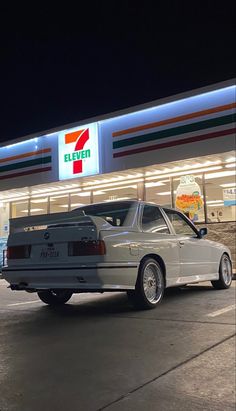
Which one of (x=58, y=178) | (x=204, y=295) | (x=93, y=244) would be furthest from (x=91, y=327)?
(x=58, y=178)

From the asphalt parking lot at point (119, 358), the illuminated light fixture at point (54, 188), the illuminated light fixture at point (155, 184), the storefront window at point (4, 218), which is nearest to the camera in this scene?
the asphalt parking lot at point (119, 358)

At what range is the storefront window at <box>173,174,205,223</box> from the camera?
14.7m

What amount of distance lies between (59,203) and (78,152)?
368cm

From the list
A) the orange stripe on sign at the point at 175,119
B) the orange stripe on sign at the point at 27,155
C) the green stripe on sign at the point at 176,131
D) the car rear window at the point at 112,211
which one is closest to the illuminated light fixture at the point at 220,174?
the green stripe on sign at the point at 176,131

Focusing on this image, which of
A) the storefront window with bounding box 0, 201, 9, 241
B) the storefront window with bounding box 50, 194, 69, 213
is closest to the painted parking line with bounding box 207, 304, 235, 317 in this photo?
the storefront window with bounding box 50, 194, 69, 213

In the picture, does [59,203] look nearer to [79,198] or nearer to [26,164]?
[79,198]

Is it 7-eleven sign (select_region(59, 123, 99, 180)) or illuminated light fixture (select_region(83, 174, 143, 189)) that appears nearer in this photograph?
7-eleven sign (select_region(59, 123, 99, 180))

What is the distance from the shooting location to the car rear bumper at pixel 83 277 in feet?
19.8

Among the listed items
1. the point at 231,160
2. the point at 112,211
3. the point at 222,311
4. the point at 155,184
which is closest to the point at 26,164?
the point at 155,184

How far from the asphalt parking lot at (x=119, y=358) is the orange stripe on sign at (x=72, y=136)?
31.3 feet

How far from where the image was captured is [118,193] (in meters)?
16.7

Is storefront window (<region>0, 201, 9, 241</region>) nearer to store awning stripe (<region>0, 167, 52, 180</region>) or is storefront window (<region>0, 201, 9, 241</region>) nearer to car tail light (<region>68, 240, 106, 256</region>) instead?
store awning stripe (<region>0, 167, 52, 180</region>)

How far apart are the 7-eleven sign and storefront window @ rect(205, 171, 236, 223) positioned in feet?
12.3

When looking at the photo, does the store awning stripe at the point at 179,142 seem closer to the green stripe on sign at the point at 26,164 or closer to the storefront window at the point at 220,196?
the storefront window at the point at 220,196
